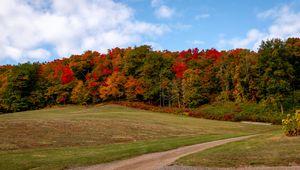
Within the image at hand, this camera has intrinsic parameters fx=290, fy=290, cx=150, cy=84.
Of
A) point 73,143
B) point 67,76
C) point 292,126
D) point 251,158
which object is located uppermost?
point 67,76

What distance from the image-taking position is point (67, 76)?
76625mm

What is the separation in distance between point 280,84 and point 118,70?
1657 inches

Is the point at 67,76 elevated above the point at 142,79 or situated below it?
above

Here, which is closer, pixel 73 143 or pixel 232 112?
pixel 73 143

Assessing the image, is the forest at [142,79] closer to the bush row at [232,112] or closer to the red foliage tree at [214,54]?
the red foliage tree at [214,54]

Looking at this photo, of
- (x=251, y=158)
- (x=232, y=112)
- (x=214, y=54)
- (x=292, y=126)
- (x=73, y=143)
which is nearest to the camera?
(x=251, y=158)

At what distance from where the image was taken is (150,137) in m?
24.6

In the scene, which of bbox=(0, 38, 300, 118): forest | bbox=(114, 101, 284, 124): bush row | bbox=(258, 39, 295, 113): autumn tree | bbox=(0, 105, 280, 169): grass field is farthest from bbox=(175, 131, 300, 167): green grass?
bbox=(0, 38, 300, 118): forest

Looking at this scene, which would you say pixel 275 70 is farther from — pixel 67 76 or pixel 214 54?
pixel 67 76

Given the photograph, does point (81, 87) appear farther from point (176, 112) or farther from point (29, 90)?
point (176, 112)

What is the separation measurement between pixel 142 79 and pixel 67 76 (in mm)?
20203

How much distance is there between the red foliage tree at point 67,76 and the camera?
76188mm

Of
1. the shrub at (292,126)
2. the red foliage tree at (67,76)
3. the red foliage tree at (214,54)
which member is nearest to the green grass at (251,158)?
the shrub at (292,126)

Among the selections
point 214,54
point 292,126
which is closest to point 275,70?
point 214,54
